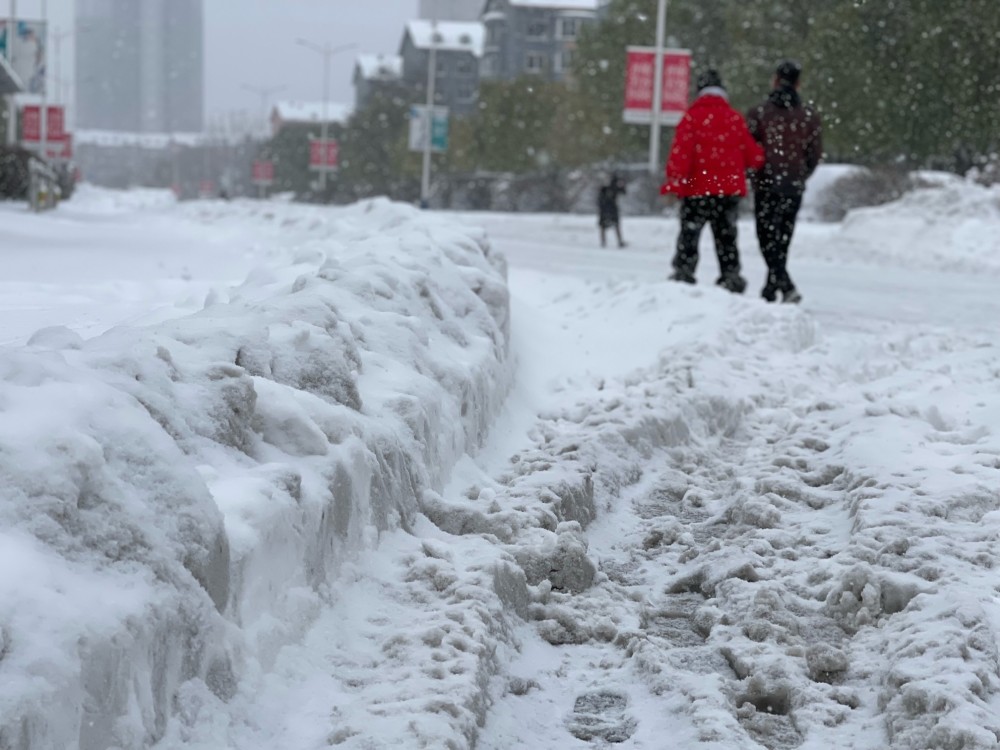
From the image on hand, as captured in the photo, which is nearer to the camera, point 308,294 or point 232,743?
point 232,743

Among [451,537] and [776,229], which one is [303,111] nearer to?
[776,229]

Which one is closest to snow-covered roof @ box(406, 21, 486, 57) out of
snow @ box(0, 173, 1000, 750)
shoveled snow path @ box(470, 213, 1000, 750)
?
shoveled snow path @ box(470, 213, 1000, 750)

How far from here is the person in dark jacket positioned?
9.71 metres

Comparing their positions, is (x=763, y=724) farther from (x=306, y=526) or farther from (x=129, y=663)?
(x=129, y=663)

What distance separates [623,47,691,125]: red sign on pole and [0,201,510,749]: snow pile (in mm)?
28539

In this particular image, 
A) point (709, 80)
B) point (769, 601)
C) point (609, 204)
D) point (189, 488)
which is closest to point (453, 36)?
point (609, 204)

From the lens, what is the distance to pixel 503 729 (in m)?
2.90

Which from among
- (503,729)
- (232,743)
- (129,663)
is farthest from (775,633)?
(129,663)

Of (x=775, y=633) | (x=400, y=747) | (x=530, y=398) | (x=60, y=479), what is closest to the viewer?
(x=60, y=479)

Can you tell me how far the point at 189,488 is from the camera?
269cm

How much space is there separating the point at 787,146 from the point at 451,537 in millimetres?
6694

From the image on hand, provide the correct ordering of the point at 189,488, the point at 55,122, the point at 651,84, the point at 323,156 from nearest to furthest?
the point at 189,488, the point at 651,84, the point at 55,122, the point at 323,156

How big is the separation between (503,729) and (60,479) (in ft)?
3.80

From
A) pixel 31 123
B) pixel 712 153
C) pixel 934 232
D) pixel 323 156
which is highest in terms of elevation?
pixel 712 153
